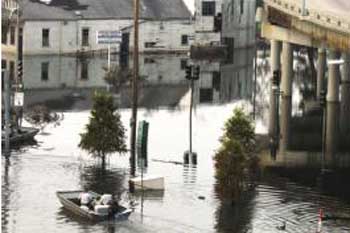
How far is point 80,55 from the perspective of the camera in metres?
116

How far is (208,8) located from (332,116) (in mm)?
69892

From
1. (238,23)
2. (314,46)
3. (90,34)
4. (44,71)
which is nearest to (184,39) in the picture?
(90,34)

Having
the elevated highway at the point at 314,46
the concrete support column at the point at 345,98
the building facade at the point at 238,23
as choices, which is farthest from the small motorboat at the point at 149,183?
the building facade at the point at 238,23

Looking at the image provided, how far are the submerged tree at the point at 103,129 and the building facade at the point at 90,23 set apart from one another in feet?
249

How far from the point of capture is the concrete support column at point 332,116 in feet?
148

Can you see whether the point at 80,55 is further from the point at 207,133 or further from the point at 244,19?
the point at 207,133

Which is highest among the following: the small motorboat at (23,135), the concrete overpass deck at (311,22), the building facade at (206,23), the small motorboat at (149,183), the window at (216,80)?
the building facade at (206,23)

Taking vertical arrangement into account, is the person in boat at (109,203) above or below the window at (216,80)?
below

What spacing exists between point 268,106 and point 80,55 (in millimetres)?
53607

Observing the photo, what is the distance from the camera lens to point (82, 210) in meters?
28.4

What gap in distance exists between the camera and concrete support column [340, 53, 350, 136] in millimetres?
54128

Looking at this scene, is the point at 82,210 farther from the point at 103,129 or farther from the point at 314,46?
the point at 314,46

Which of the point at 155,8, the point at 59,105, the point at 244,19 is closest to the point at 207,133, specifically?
the point at 59,105

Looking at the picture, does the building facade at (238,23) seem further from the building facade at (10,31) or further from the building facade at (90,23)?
the building facade at (10,31)
